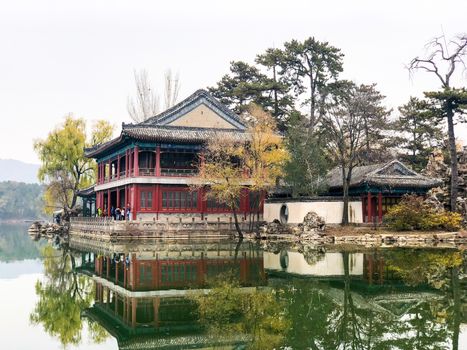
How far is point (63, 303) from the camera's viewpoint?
1509 cm

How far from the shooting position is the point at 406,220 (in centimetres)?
3734

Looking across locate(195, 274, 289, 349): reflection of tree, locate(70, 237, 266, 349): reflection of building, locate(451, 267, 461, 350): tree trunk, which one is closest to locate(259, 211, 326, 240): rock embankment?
locate(70, 237, 266, 349): reflection of building

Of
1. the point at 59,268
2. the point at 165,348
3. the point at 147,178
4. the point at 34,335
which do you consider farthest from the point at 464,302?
the point at 147,178

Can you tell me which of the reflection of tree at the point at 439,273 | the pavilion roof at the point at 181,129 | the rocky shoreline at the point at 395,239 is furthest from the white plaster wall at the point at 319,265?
the pavilion roof at the point at 181,129

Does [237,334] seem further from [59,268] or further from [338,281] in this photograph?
[59,268]

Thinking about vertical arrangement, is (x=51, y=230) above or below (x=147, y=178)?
below

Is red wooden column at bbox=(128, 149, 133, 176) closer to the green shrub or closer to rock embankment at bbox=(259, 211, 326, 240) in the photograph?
rock embankment at bbox=(259, 211, 326, 240)

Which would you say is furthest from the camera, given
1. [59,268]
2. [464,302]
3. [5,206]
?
[5,206]

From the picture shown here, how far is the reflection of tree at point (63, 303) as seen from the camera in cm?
1186

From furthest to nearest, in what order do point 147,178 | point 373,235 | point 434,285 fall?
1. point 147,178
2. point 373,235
3. point 434,285

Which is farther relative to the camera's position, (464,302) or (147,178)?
(147,178)

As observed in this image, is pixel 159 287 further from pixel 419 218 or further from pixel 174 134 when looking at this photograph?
pixel 174 134

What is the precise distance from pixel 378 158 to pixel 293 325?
48.5 m

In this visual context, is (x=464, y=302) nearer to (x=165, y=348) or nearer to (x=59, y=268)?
(x=165, y=348)
